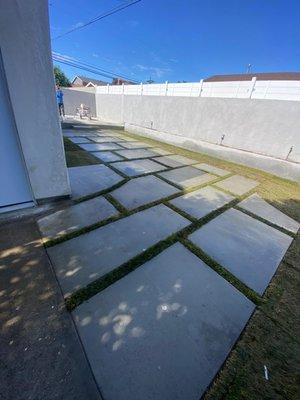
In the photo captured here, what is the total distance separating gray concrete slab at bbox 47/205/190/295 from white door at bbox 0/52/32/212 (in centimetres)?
111

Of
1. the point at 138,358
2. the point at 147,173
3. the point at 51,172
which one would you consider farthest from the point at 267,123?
the point at 138,358

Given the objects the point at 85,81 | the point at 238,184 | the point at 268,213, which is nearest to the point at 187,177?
the point at 238,184

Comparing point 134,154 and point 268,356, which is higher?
point 268,356

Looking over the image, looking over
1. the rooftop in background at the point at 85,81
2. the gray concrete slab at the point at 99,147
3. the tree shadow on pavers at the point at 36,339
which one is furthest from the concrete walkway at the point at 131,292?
the rooftop in background at the point at 85,81

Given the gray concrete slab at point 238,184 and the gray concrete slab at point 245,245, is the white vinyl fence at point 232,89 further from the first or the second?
the gray concrete slab at point 245,245

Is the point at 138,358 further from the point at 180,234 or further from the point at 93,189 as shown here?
the point at 93,189

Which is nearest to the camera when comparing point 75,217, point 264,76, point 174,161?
point 75,217

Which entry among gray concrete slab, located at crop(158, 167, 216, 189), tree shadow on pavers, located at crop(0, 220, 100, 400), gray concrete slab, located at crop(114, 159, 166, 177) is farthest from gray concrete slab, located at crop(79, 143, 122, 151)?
tree shadow on pavers, located at crop(0, 220, 100, 400)

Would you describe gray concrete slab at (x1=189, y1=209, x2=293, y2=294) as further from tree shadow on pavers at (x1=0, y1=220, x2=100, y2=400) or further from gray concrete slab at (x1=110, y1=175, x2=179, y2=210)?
tree shadow on pavers at (x1=0, y1=220, x2=100, y2=400)

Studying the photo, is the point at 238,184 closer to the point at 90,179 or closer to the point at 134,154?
the point at 134,154

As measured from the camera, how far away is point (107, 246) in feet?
7.54

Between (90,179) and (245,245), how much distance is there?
3.08m

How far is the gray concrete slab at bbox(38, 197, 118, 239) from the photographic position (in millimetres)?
2484

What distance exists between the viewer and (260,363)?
1.39m
